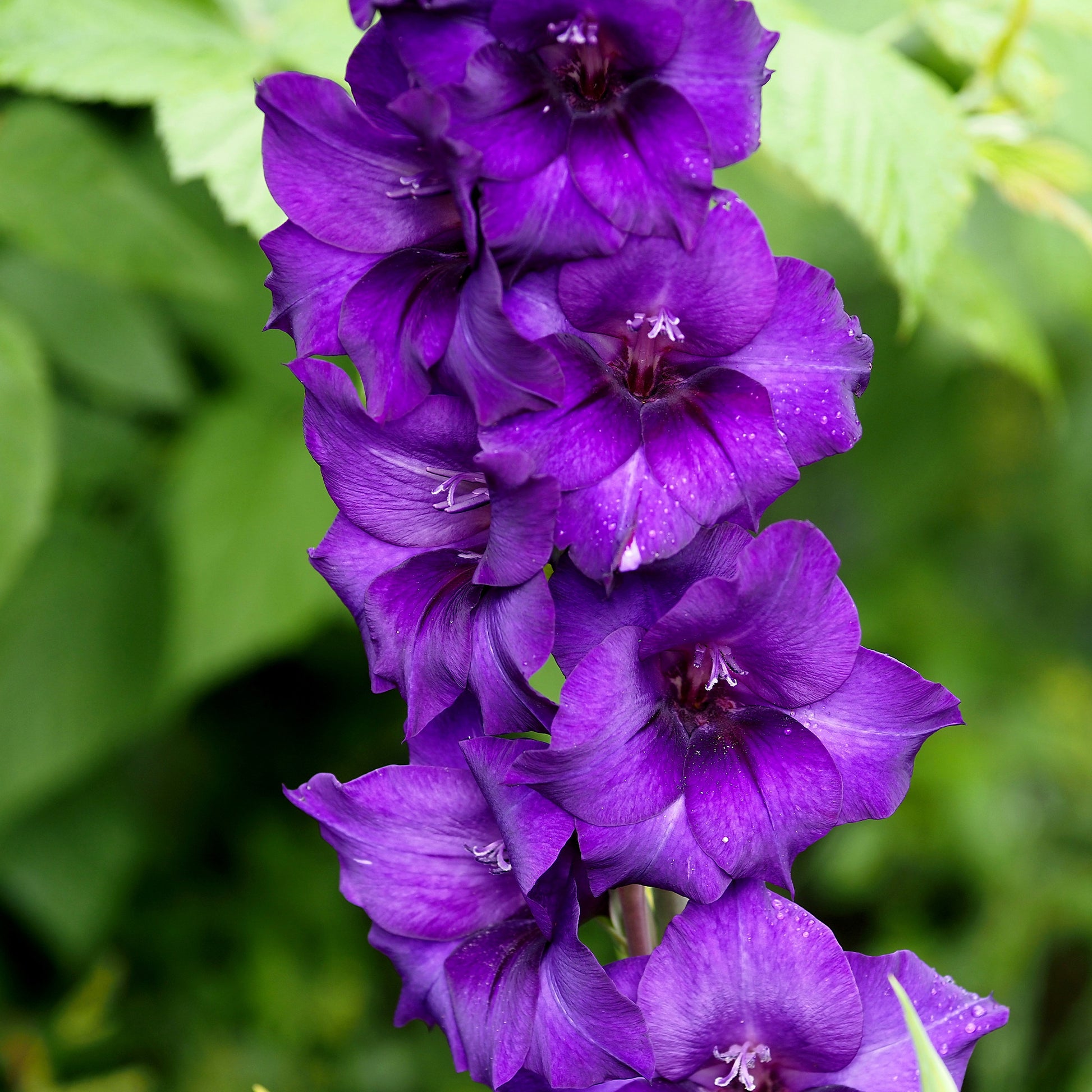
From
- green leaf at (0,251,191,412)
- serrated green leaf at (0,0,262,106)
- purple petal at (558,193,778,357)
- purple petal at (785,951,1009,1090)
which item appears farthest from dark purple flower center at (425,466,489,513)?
green leaf at (0,251,191,412)

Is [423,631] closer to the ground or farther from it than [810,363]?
closer to the ground

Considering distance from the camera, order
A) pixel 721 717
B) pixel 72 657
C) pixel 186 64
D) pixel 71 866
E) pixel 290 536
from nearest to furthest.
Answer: pixel 721 717
pixel 186 64
pixel 290 536
pixel 72 657
pixel 71 866

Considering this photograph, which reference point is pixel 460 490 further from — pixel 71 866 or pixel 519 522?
pixel 71 866

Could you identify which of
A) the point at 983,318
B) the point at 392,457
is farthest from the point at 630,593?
the point at 983,318

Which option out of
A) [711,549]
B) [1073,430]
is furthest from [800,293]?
[1073,430]

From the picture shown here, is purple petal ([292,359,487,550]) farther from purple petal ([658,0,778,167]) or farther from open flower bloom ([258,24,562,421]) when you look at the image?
purple petal ([658,0,778,167])
